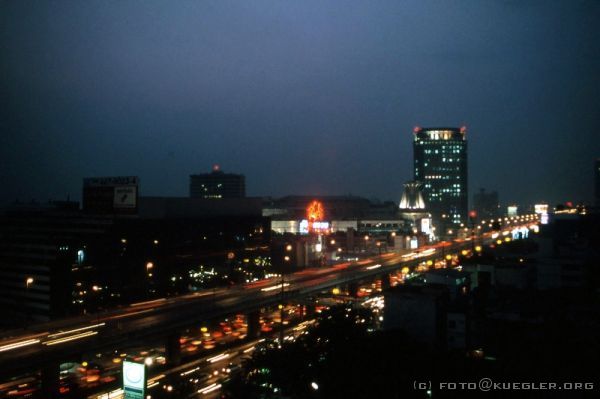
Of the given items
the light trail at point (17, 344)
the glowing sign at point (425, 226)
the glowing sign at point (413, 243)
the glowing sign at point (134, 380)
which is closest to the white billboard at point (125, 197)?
the light trail at point (17, 344)

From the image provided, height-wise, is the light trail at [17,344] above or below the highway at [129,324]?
above

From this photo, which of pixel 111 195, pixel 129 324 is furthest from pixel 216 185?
pixel 129 324

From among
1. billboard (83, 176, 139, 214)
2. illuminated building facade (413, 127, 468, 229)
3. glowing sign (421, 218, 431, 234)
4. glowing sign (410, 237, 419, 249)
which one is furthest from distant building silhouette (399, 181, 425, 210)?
billboard (83, 176, 139, 214)

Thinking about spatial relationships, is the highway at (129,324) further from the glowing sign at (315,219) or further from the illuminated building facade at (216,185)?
the illuminated building facade at (216,185)

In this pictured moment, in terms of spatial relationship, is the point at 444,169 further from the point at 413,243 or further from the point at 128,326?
the point at 128,326

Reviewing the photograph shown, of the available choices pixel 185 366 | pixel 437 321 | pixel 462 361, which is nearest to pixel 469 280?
pixel 437 321

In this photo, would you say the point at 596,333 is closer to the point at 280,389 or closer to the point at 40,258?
the point at 280,389

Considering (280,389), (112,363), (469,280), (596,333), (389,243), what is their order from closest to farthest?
(280,389) → (596,333) → (112,363) → (469,280) → (389,243)
